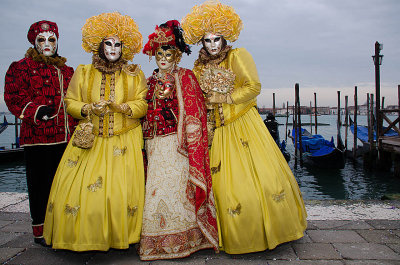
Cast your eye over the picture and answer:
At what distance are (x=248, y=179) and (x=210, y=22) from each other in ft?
4.85

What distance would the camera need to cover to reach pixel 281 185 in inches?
109

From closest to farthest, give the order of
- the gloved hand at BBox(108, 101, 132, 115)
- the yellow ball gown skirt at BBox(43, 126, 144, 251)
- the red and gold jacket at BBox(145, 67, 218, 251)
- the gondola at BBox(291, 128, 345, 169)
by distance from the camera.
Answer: the yellow ball gown skirt at BBox(43, 126, 144, 251) → the red and gold jacket at BBox(145, 67, 218, 251) → the gloved hand at BBox(108, 101, 132, 115) → the gondola at BBox(291, 128, 345, 169)

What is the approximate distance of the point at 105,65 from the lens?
9.77ft

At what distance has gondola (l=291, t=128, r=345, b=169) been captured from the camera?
14969mm

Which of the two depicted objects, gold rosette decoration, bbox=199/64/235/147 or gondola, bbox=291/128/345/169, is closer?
gold rosette decoration, bbox=199/64/235/147

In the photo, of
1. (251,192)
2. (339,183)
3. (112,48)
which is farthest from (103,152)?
(339,183)

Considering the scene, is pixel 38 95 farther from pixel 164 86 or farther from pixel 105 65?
pixel 164 86

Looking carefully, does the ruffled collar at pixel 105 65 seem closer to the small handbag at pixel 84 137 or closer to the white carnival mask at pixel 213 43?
the small handbag at pixel 84 137

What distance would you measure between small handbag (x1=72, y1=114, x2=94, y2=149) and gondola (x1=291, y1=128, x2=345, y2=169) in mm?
14192

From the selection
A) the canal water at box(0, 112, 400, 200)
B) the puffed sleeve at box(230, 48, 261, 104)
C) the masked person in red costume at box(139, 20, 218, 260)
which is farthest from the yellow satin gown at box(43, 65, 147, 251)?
the canal water at box(0, 112, 400, 200)

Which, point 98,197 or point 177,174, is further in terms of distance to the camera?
point 177,174

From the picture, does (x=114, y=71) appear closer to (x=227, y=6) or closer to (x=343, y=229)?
(x=227, y=6)

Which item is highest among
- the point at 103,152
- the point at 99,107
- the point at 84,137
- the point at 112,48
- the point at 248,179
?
the point at 112,48

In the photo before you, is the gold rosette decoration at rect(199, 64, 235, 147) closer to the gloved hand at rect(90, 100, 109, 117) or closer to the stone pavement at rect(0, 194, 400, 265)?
the gloved hand at rect(90, 100, 109, 117)
